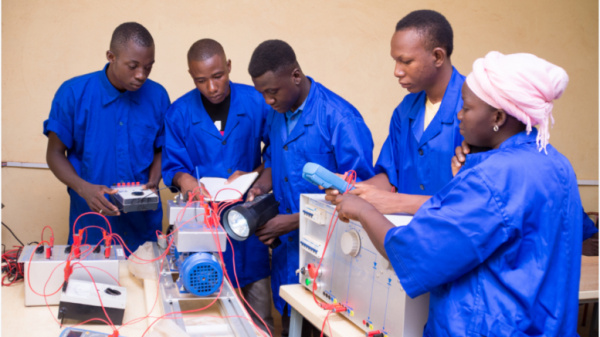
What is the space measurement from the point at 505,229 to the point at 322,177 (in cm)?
60

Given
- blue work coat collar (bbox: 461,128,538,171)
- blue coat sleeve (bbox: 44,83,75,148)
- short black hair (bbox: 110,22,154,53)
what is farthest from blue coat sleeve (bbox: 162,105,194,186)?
blue work coat collar (bbox: 461,128,538,171)

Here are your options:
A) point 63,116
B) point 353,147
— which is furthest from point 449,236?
point 63,116

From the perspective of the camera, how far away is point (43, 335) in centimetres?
149

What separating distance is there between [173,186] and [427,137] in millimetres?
1240

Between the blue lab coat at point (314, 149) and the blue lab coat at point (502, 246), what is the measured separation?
88 cm

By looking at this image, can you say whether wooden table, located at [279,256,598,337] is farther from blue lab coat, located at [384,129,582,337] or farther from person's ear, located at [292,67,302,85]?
person's ear, located at [292,67,302,85]

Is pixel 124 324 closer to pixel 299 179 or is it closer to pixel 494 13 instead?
pixel 299 179

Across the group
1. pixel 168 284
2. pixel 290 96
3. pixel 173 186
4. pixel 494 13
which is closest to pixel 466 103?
pixel 290 96

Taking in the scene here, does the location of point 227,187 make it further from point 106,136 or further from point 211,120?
point 106,136

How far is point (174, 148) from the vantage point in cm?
246

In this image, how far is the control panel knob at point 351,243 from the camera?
1483 millimetres

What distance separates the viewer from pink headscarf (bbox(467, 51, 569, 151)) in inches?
45.5

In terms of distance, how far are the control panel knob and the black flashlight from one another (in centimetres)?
42

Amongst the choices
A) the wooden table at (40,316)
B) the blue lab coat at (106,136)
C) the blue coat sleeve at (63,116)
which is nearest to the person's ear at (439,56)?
the wooden table at (40,316)
